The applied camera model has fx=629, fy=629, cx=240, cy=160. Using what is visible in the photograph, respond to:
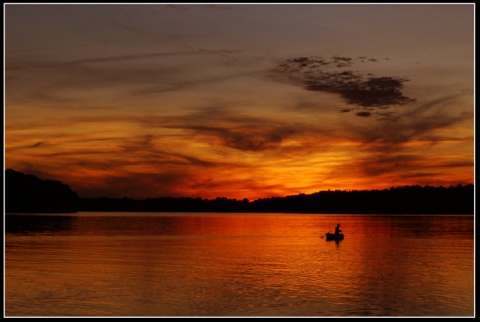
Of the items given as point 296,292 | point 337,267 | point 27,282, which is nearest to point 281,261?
point 337,267

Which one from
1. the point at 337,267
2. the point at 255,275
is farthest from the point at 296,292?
the point at 337,267

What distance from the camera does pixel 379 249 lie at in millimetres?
67938

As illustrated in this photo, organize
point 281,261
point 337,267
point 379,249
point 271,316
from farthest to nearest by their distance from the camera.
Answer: point 379,249, point 281,261, point 337,267, point 271,316

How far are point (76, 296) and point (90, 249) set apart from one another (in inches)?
1226

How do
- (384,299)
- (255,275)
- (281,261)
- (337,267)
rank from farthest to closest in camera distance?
(281,261)
(337,267)
(255,275)
(384,299)

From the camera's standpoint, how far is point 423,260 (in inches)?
2095

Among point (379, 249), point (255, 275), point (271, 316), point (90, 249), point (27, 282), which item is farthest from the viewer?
point (379, 249)

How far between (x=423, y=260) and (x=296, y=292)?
75.9 ft

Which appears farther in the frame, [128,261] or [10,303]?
[128,261]

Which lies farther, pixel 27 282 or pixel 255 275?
pixel 255 275

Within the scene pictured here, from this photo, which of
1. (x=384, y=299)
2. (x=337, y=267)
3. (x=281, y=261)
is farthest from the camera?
(x=281, y=261)

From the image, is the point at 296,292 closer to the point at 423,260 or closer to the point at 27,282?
the point at 27,282

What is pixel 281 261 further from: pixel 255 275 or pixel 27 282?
pixel 27 282

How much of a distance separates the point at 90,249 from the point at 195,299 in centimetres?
3321
